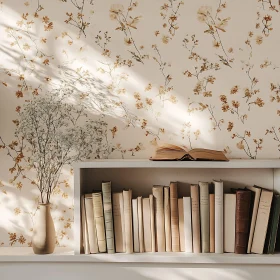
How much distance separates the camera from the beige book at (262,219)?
184 cm

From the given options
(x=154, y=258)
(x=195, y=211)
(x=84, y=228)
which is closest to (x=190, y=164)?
(x=195, y=211)

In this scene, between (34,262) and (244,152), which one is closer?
(34,262)

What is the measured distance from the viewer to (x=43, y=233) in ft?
6.30

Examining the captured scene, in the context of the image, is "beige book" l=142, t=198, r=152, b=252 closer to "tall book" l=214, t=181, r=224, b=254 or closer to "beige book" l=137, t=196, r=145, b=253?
"beige book" l=137, t=196, r=145, b=253

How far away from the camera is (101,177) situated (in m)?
2.07

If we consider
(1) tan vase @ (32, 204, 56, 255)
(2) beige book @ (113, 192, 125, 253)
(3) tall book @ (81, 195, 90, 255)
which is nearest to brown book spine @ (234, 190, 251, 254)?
(2) beige book @ (113, 192, 125, 253)

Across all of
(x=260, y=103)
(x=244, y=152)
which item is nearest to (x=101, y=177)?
(x=244, y=152)

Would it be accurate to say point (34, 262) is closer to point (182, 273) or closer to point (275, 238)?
point (182, 273)

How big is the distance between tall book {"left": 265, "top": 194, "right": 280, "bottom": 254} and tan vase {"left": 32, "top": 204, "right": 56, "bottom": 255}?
2.97 feet

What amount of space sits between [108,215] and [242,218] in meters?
0.55

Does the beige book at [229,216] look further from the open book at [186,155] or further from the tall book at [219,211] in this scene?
the open book at [186,155]

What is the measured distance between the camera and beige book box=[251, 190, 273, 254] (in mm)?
1843

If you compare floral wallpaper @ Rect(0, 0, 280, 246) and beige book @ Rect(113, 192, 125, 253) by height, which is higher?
floral wallpaper @ Rect(0, 0, 280, 246)

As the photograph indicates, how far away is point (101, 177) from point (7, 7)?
0.89 m
